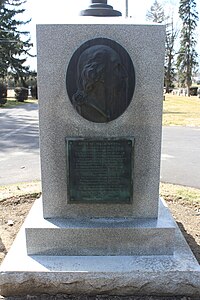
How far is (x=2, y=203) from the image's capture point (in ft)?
16.0

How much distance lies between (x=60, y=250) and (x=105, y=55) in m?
1.78

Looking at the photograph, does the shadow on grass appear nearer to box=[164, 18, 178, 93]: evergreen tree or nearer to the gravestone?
the gravestone

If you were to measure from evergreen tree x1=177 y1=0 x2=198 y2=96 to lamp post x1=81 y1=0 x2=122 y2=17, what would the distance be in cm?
5000

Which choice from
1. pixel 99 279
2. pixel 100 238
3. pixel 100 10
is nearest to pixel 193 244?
pixel 100 238

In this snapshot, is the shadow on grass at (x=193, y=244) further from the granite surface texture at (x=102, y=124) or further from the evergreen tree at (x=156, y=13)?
the evergreen tree at (x=156, y=13)

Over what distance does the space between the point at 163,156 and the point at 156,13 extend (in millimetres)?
46209

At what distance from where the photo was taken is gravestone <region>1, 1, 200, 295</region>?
284cm

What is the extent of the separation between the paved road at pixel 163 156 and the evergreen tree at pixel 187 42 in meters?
42.3

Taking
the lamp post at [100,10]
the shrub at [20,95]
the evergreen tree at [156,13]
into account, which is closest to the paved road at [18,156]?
the lamp post at [100,10]

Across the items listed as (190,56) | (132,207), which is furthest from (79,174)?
(190,56)

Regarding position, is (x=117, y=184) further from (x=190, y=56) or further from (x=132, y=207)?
(x=190, y=56)

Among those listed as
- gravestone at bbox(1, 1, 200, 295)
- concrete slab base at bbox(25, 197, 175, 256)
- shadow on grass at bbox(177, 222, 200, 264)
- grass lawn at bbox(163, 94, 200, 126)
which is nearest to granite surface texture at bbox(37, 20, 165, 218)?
gravestone at bbox(1, 1, 200, 295)

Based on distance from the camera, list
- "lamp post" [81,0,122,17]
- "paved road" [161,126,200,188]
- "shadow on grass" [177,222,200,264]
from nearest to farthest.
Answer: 1. "lamp post" [81,0,122,17]
2. "shadow on grass" [177,222,200,264]
3. "paved road" [161,126,200,188]

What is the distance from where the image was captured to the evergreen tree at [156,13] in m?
48.5
